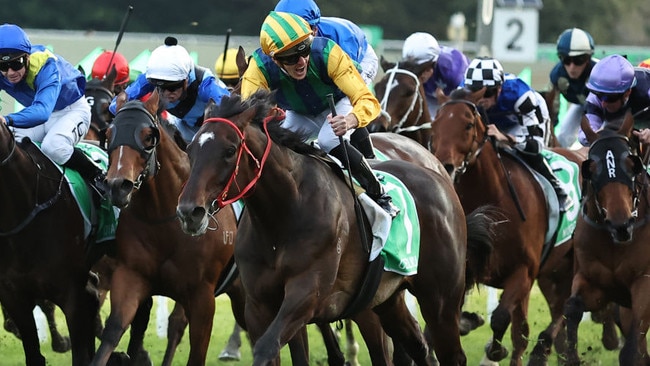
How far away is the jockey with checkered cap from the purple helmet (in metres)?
1.37

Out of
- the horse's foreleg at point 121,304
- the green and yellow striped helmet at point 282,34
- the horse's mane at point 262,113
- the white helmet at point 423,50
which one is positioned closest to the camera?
the horse's mane at point 262,113

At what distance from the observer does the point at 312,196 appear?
645 cm

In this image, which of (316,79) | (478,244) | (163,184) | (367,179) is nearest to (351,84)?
(316,79)

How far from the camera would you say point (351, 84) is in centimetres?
685

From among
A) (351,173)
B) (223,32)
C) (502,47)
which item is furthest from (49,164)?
(223,32)

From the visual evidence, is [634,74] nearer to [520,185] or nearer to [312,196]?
[520,185]

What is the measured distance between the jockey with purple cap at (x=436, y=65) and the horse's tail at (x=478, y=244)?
9.60 feet

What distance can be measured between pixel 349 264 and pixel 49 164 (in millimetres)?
2170

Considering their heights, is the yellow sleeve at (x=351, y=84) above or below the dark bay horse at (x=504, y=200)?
above

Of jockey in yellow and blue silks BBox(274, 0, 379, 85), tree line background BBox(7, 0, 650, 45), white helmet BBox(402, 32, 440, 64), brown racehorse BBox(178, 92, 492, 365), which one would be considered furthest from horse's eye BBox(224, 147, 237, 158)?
tree line background BBox(7, 0, 650, 45)

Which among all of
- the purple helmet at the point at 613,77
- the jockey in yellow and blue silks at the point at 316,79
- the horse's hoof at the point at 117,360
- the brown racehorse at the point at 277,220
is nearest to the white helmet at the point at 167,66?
the jockey in yellow and blue silks at the point at 316,79

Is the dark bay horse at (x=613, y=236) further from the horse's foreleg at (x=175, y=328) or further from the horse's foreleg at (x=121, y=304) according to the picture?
the horse's foreleg at (x=121, y=304)

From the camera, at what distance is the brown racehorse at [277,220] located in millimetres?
5898

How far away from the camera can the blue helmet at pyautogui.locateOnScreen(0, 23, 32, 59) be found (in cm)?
749
